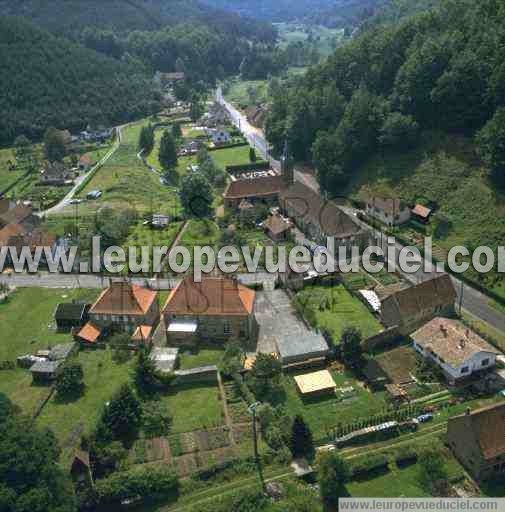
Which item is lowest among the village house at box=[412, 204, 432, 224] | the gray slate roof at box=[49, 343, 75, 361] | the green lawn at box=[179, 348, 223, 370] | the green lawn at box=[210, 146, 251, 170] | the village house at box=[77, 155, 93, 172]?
the village house at box=[77, 155, 93, 172]

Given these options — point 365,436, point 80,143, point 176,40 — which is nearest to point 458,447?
point 365,436

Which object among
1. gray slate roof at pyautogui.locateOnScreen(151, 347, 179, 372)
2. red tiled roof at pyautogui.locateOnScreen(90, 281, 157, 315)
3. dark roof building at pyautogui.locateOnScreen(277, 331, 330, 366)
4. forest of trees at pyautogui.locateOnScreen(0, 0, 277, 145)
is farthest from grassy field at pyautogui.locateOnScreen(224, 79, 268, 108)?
dark roof building at pyautogui.locateOnScreen(277, 331, 330, 366)

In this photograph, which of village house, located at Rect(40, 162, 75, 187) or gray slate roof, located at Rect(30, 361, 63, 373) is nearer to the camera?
gray slate roof, located at Rect(30, 361, 63, 373)

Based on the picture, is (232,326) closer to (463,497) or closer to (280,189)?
(463,497)

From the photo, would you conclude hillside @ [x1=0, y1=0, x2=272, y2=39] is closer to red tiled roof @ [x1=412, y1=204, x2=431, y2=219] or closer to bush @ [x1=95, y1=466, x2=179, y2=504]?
red tiled roof @ [x1=412, y1=204, x2=431, y2=219]

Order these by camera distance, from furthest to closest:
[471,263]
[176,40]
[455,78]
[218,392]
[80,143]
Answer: [176,40], [80,143], [455,78], [471,263], [218,392]
